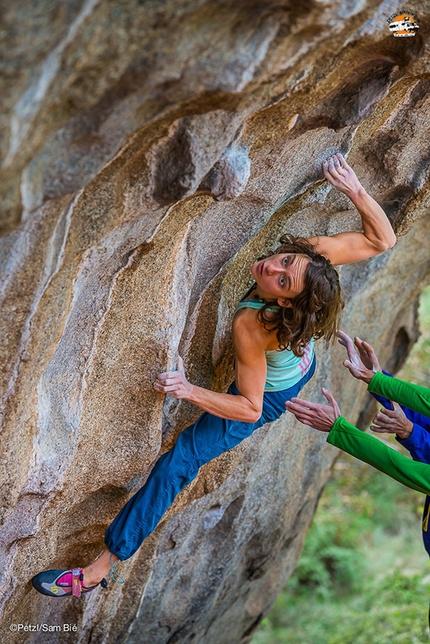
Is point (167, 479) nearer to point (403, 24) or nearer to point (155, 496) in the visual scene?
point (155, 496)

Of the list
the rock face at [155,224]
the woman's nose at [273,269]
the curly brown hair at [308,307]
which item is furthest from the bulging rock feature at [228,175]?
the curly brown hair at [308,307]

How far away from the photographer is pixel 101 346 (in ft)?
10.00

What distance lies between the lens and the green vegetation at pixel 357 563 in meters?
8.77

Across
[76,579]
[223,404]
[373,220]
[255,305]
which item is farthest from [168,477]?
[373,220]

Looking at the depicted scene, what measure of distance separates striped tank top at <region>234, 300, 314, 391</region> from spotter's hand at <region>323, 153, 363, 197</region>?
70 centimetres

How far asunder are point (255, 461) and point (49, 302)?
7.43 ft

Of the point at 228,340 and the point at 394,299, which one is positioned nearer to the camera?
the point at 228,340

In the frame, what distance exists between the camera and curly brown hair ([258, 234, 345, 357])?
292 centimetres

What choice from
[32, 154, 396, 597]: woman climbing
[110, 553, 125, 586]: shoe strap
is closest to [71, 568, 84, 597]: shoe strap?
[32, 154, 396, 597]: woman climbing

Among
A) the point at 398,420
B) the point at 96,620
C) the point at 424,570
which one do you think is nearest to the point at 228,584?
the point at 96,620

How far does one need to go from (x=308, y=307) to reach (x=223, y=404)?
2.01ft

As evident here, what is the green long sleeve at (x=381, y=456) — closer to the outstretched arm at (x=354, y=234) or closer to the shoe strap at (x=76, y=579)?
the outstretched arm at (x=354, y=234)

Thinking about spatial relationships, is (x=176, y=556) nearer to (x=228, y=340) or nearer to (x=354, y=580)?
(x=228, y=340)

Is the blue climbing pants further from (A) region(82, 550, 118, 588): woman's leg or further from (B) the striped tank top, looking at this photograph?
(B) the striped tank top
